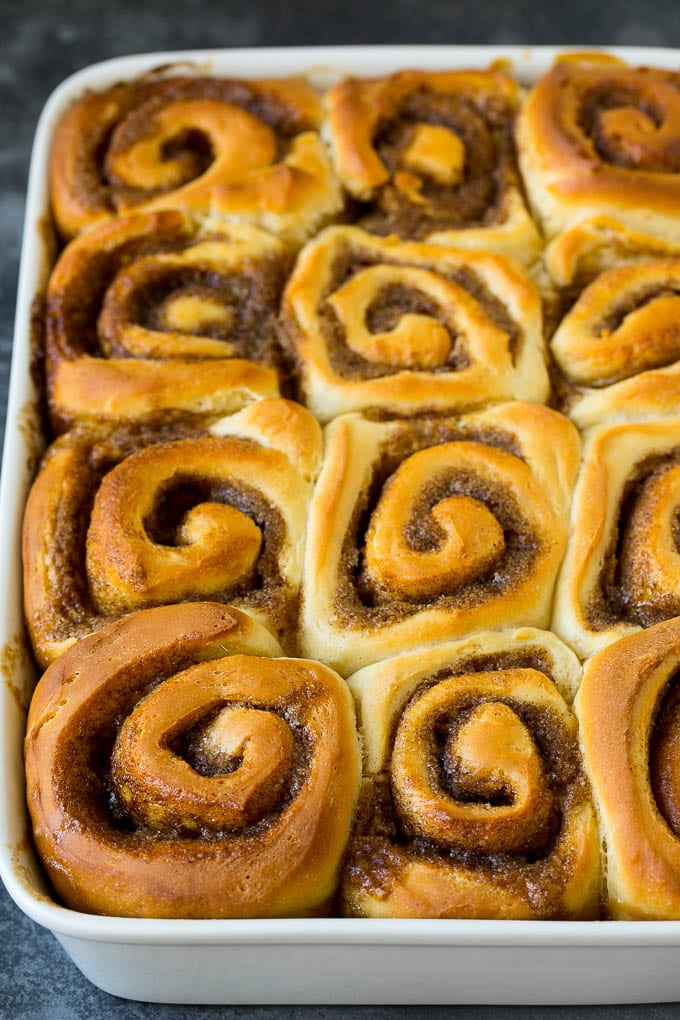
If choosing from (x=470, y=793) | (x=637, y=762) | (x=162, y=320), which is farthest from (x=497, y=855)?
(x=162, y=320)

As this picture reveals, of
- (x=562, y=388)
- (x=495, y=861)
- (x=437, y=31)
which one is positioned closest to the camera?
(x=495, y=861)

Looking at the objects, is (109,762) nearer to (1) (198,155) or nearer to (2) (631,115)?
(1) (198,155)

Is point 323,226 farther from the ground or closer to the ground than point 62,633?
farther from the ground

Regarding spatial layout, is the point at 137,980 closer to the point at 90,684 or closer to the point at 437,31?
the point at 90,684

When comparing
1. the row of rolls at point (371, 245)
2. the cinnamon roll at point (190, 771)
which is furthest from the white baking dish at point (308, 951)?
the row of rolls at point (371, 245)

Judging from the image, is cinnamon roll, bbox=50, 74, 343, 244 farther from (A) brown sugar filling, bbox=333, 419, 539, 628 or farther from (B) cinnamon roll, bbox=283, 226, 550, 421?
(A) brown sugar filling, bbox=333, 419, 539, 628

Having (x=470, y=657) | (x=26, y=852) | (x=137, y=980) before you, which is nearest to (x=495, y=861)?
(x=470, y=657)

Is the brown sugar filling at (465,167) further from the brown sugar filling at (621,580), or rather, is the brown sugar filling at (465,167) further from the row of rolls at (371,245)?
the brown sugar filling at (621,580)
